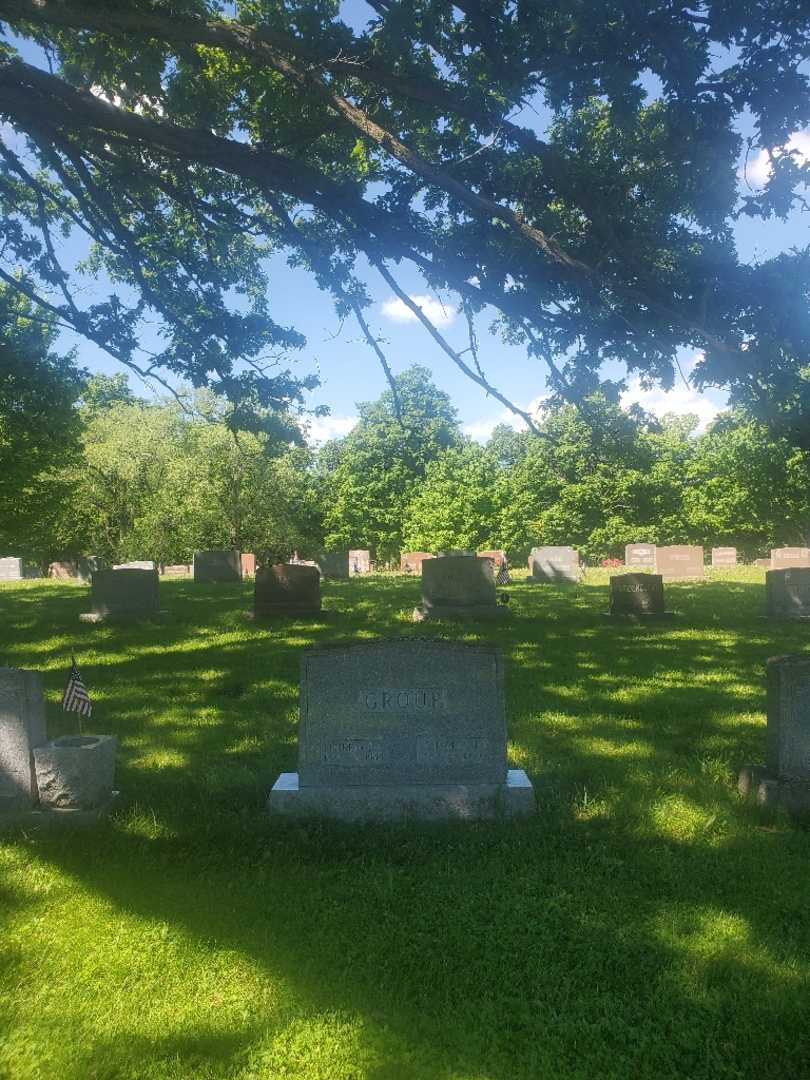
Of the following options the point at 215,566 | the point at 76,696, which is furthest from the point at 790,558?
the point at 76,696

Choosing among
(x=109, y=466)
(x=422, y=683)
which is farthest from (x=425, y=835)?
(x=109, y=466)

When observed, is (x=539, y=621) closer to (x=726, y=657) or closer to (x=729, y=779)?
(x=726, y=657)

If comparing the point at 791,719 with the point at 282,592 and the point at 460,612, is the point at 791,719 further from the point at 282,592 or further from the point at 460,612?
the point at 282,592

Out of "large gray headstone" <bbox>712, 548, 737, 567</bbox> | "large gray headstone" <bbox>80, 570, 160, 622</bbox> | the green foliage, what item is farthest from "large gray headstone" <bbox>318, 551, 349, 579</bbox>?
the green foliage

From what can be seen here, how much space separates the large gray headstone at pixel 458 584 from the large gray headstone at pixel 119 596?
19.4 feet

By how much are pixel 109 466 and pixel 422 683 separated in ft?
120

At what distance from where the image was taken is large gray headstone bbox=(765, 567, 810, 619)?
16094 millimetres

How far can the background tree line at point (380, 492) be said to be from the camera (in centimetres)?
3822

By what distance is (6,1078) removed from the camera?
2.91 metres

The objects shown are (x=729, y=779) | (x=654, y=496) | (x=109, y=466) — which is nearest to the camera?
(x=729, y=779)

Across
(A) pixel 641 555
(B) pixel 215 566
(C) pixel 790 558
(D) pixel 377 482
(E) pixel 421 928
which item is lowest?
(E) pixel 421 928

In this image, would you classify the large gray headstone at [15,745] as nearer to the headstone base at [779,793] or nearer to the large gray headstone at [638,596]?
the headstone base at [779,793]

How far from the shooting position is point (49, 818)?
5336 mm

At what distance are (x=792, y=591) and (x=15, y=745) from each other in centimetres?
1534
